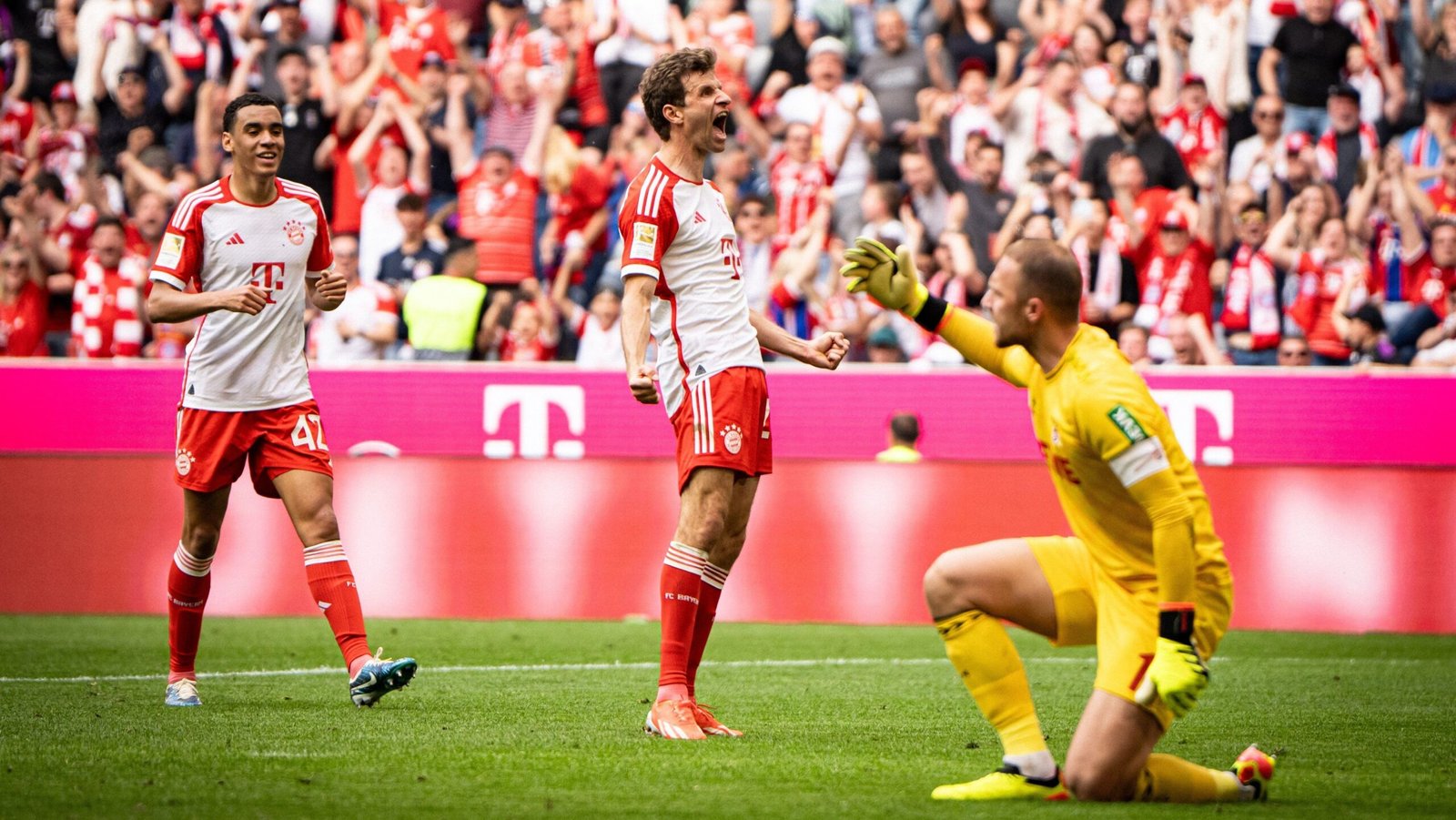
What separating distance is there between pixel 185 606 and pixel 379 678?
1.14 metres

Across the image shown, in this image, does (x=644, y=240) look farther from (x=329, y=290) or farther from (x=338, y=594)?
(x=338, y=594)

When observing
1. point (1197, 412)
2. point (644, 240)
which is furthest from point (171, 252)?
point (1197, 412)

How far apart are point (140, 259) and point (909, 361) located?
687cm

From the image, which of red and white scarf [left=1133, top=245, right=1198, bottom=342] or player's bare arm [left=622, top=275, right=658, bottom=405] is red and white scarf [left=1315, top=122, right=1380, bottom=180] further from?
player's bare arm [left=622, top=275, right=658, bottom=405]

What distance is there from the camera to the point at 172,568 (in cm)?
806

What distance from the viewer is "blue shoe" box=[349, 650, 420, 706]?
7445 mm

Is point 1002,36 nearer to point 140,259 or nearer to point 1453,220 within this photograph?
point 1453,220

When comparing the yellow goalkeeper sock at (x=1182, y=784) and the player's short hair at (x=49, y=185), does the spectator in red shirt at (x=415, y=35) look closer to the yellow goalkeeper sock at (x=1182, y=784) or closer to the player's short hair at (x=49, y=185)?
the player's short hair at (x=49, y=185)

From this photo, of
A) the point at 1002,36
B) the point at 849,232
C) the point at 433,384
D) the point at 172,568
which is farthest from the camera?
the point at 1002,36

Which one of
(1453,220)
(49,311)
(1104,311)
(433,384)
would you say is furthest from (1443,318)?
(49,311)

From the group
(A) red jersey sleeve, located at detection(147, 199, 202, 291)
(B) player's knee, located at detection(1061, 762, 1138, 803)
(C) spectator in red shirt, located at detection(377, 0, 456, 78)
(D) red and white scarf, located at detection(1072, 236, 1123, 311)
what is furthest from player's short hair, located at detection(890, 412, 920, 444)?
(B) player's knee, located at detection(1061, 762, 1138, 803)

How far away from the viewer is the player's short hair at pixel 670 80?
7199 millimetres

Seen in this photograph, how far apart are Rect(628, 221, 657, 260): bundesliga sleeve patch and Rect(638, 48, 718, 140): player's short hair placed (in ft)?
1.40

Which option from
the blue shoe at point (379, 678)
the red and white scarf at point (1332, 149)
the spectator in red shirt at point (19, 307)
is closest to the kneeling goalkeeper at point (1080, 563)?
the blue shoe at point (379, 678)
